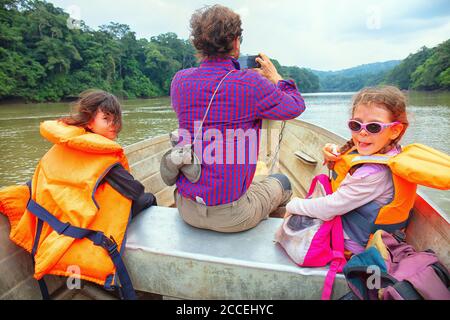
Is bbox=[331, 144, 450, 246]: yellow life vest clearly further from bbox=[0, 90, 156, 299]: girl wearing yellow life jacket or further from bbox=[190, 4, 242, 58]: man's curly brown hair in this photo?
bbox=[0, 90, 156, 299]: girl wearing yellow life jacket

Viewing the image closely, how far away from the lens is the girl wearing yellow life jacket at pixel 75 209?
1326 millimetres

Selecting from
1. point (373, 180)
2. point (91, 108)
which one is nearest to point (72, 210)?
point (91, 108)

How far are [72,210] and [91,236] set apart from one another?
0.14 m

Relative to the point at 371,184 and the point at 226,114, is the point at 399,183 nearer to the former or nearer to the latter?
the point at 371,184

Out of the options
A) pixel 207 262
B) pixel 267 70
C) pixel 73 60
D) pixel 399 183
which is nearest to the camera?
pixel 399 183

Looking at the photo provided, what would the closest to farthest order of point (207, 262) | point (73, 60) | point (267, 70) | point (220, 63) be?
point (207, 262) → point (220, 63) → point (267, 70) → point (73, 60)

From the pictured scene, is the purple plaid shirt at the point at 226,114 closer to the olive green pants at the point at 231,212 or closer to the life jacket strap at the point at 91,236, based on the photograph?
the olive green pants at the point at 231,212

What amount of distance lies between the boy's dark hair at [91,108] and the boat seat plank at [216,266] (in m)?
0.65

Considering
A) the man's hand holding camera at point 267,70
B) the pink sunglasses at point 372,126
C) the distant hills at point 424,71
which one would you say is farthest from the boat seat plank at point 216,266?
the distant hills at point 424,71

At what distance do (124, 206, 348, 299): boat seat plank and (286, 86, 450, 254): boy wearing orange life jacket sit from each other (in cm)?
23

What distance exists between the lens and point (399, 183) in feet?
3.84

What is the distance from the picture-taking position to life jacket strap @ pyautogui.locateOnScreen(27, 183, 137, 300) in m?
1.33

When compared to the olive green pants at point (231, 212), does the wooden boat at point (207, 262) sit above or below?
below
